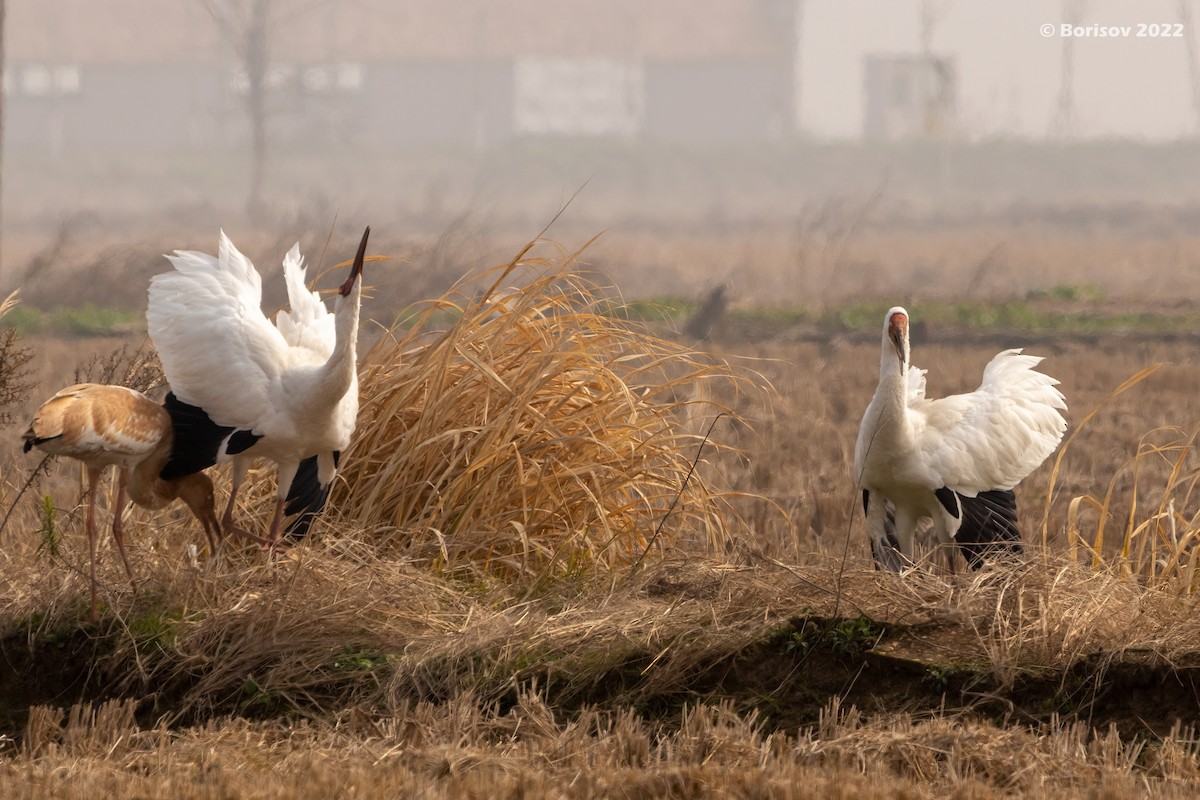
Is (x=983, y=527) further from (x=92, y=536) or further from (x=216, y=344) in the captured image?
(x=92, y=536)

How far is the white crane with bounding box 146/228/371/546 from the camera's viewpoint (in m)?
5.35

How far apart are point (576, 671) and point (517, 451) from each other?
1422 mm

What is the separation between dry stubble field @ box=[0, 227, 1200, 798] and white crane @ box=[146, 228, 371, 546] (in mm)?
403

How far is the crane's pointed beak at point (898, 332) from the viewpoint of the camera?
577cm

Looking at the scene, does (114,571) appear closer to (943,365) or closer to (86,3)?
(943,365)

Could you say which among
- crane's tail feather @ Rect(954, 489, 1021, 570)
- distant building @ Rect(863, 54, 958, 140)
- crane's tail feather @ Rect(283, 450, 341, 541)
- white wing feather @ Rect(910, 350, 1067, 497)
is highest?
distant building @ Rect(863, 54, 958, 140)

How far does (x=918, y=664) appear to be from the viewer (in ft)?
15.7

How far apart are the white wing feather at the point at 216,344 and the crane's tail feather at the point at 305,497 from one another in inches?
19.4

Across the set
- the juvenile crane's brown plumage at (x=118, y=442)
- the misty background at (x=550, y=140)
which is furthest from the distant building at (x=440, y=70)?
the juvenile crane's brown plumage at (x=118, y=442)

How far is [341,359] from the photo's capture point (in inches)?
207

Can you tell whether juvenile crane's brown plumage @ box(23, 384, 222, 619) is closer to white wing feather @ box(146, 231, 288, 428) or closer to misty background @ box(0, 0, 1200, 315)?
white wing feather @ box(146, 231, 288, 428)

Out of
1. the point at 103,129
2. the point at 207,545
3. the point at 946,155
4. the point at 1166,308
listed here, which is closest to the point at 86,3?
the point at 103,129

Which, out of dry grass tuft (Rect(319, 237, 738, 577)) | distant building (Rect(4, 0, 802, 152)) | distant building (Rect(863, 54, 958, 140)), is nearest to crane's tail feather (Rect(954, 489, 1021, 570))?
dry grass tuft (Rect(319, 237, 738, 577))

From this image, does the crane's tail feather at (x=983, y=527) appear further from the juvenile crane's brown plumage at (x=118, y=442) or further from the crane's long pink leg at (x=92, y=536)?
Answer: the crane's long pink leg at (x=92, y=536)
